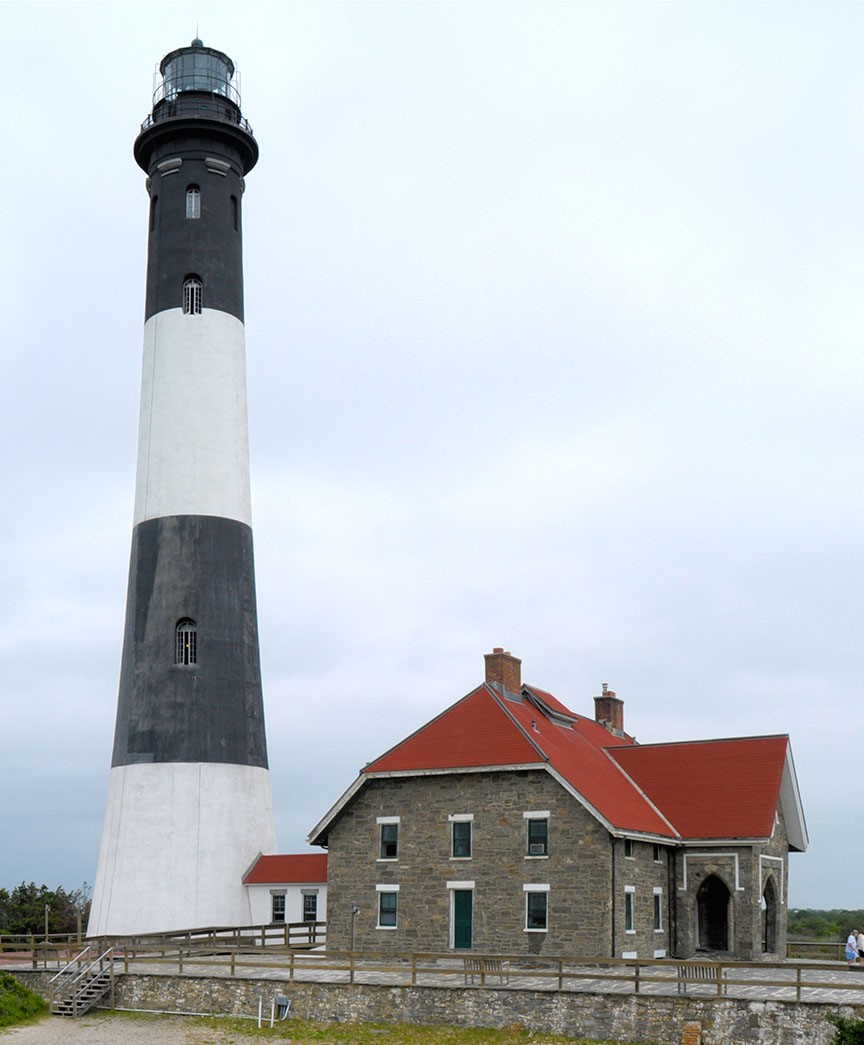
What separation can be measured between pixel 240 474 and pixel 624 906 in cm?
1499

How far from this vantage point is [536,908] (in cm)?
2806

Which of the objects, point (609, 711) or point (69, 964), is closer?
point (69, 964)

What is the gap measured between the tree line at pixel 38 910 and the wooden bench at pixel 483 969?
1580 centimetres

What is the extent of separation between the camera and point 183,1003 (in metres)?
25.5

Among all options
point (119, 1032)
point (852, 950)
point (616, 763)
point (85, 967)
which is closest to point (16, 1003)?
point (85, 967)

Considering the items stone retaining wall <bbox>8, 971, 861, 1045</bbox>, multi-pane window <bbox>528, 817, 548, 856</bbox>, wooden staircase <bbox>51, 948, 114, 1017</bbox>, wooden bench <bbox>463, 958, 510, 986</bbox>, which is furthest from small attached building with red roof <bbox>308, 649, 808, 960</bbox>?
wooden staircase <bbox>51, 948, 114, 1017</bbox>

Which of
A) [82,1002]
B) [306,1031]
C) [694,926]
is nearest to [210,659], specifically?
[82,1002]

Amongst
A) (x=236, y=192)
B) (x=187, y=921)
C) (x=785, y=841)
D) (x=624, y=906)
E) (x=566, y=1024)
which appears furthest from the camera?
(x=236, y=192)

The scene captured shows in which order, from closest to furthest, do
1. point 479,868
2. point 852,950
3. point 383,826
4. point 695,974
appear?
point 695,974 → point 479,868 → point 852,950 → point 383,826

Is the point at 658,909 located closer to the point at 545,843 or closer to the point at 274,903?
the point at 545,843

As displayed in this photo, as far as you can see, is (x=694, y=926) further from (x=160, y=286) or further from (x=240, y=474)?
(x=160, y=286)

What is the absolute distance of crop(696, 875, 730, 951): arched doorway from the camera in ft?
109

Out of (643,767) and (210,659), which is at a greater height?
(210,659)

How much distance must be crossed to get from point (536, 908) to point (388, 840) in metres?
4.04
